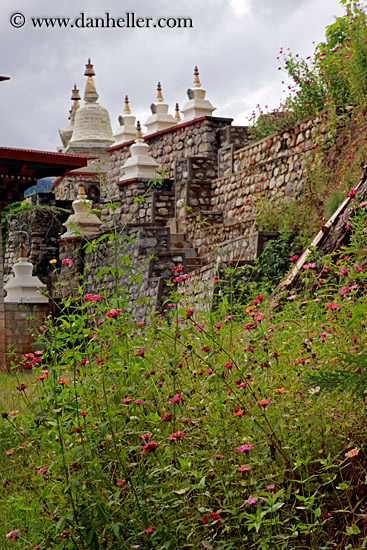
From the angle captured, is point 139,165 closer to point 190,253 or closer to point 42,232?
point 190,253

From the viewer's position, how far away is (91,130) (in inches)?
797

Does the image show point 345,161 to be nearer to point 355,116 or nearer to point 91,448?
point 355,116

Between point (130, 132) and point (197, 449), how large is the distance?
16.8 metres

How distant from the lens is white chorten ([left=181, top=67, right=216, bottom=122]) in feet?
51.4

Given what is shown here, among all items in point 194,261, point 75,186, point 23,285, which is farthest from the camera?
point 75,186

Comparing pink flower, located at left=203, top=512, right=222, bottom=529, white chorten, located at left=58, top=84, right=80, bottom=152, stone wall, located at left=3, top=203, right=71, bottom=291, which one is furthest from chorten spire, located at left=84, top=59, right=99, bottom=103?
pink flower, located at left=203, top=512, right=222, bottom=529

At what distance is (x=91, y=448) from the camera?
11.0 ft

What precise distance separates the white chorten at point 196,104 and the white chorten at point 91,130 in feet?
15.1

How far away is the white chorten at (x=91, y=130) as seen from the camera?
786 inches

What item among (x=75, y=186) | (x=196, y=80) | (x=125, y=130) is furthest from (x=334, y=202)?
(x=75, y=186)

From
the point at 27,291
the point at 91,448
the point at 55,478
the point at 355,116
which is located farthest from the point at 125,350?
the point at 27,291

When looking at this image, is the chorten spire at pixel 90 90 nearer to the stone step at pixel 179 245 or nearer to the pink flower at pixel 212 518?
the stone step at pixel 179 245

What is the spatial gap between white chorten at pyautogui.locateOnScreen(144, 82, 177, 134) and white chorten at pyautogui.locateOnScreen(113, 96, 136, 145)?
111 cm

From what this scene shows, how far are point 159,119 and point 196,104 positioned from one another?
250cm
